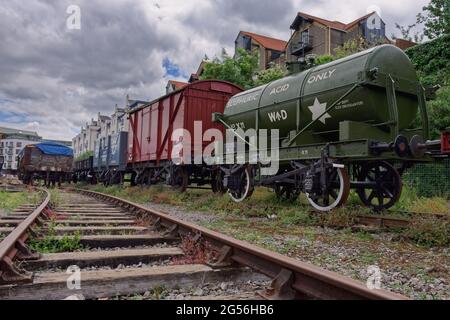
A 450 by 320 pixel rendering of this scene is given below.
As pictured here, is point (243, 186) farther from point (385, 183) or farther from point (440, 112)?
point (440, 112)

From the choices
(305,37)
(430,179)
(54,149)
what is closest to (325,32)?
(305,37)

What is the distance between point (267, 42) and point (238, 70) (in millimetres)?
17488

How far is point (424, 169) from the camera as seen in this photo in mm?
11586

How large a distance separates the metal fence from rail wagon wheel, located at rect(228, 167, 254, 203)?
5.72 metres

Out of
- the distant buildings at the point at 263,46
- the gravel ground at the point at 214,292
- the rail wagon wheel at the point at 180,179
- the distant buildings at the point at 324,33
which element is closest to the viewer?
the gravel ground at the point at 214,292

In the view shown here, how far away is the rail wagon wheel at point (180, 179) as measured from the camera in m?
11.3

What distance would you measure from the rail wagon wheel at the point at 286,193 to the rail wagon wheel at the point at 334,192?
199 centimetres

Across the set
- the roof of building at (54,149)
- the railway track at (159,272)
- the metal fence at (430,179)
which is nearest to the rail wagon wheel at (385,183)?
the railway track at (159,272)

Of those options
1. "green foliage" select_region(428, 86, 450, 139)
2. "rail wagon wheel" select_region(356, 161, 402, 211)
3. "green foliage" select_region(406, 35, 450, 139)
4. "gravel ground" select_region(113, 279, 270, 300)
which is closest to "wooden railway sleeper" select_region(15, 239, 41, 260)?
"gravel ground" select_region(113, 279, 270, 300)

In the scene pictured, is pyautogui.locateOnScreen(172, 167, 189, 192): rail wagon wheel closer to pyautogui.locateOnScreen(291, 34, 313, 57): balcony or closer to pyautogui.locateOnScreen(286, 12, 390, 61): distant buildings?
pyautogui.locateOnScreen(286, 12, 390, 61): distant buildings

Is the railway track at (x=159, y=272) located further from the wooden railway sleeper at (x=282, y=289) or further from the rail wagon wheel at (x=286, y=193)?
the rail wagon wheel at (x=286, y=193)

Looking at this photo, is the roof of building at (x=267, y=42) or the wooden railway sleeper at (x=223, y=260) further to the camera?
the roof of building at (x=267, y=42)

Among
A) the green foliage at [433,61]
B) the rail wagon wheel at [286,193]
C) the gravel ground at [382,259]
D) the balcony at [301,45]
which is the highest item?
the balcony at [301,45]
